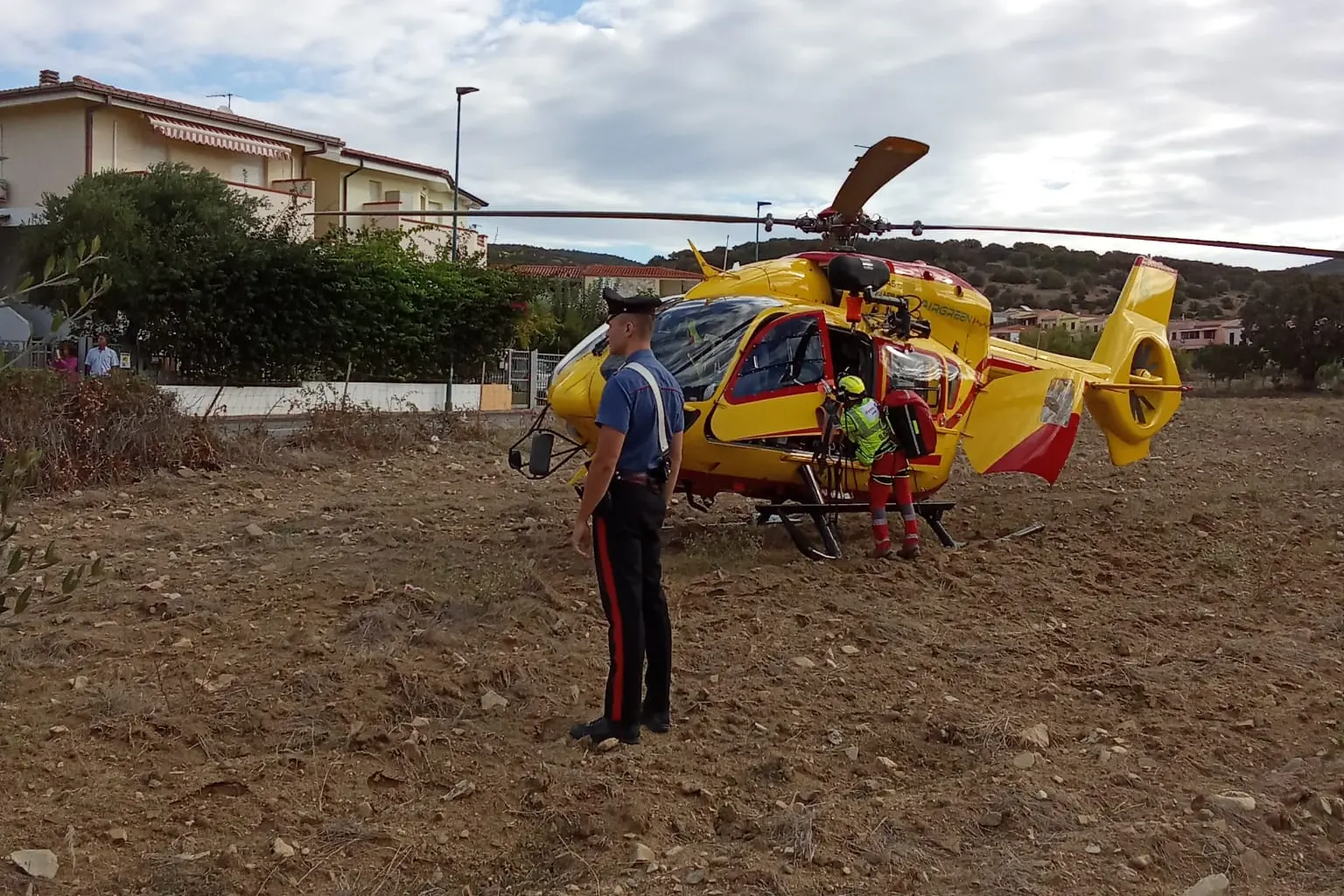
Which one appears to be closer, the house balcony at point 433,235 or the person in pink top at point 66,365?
the person in pink top at point 66,365

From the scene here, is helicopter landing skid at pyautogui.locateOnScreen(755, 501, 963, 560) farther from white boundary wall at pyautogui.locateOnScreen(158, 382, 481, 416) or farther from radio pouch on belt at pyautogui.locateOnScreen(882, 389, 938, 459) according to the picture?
white boundary wall at pyautogui.locateOnScreen(158, 382, 481, 416)

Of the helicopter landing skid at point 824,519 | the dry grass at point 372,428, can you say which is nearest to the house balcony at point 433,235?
the dry grass at point 372,428

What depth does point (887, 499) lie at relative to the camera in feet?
29.2

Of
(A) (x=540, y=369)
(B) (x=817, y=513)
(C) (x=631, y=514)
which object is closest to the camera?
(C) (x=631, y=514)

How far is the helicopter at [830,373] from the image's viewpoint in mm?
8094

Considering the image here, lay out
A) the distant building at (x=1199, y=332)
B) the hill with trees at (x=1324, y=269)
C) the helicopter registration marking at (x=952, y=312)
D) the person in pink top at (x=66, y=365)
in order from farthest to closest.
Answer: the distant building at (x=1199, y=332) → the hill with trees at (x=1324, y=269) → the person in pink top at (x=66, y=365) → the helicopter registration marking at (x=952, y=312)

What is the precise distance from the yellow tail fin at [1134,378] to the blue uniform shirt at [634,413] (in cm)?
730

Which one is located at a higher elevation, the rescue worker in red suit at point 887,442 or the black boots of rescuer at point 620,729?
the rescue worker in red suit at point 887,442

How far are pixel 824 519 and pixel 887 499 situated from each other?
0.52 m

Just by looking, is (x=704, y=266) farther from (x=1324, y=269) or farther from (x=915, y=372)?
(x=1324, y=269)

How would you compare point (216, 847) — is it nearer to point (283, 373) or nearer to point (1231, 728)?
point (1231, 728)

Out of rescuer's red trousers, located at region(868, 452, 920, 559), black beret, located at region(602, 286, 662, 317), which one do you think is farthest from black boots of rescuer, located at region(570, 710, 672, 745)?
rescuer's red trousers, located at region(868, 452, 920, 559)

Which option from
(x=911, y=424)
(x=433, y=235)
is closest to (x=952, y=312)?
(x=911, y=424)

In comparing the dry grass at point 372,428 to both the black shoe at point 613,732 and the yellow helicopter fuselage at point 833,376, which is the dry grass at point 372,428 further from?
the black shoe at point 613,732
